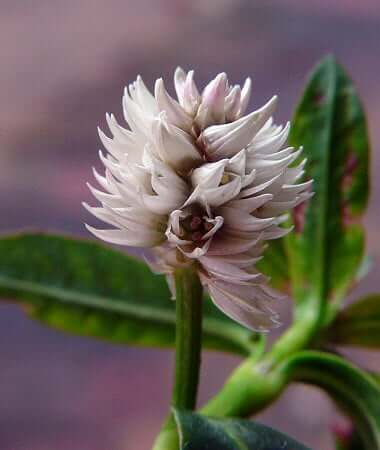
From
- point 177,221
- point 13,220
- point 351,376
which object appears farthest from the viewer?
point 13,220

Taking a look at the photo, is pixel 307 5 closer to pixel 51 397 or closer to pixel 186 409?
pixel 51 397

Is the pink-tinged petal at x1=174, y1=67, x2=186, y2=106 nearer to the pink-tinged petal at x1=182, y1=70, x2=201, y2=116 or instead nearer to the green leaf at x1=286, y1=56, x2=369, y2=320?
the pink-tinged petal at x1=182, y1=70, x2=201, y2=116

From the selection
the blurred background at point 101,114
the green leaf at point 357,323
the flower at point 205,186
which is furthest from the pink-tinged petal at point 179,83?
the blurred background at point 101,114

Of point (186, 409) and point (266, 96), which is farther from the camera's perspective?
point (266, 96)

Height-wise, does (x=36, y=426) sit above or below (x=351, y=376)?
below

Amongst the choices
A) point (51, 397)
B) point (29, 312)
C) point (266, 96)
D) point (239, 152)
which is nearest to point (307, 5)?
point (266, 96)

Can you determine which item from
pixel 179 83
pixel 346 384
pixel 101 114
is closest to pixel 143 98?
pixel 179 83

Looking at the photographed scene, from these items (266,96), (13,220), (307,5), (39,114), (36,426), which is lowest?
(36,426)
